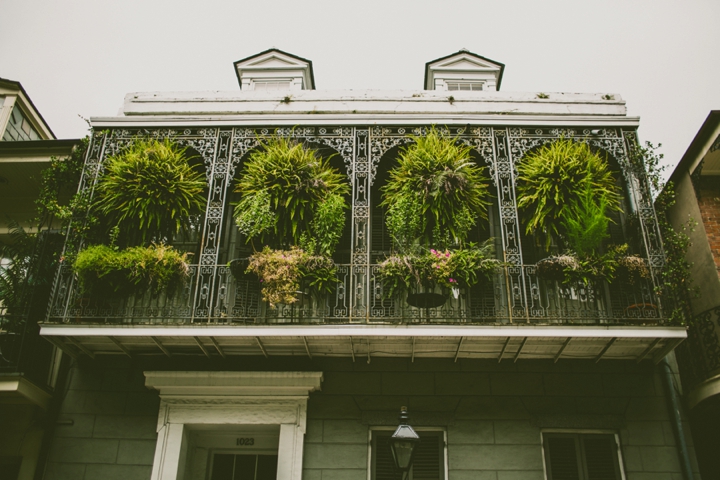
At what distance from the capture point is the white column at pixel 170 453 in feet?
25.8

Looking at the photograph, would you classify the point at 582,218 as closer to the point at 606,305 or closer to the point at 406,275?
the point at 606,305

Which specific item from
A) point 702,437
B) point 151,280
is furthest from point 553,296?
point 151,280

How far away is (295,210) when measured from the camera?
29.0ft

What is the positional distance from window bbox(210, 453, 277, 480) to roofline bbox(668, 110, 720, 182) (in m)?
8.29

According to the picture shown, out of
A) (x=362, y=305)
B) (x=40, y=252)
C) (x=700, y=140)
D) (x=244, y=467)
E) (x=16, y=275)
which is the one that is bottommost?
(x=244, y=467)

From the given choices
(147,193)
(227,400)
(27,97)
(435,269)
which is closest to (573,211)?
(435,269)

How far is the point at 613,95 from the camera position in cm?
→ 1045

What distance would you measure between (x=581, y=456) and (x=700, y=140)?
17.7ft

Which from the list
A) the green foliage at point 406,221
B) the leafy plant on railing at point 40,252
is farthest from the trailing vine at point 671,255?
the leafy plant on railing at point 40,252

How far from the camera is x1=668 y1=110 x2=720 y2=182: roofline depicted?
8.95 m

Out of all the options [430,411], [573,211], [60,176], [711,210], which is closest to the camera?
[430,411]

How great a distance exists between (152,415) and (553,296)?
6.19 meters

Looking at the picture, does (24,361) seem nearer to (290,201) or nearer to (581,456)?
(290,201)

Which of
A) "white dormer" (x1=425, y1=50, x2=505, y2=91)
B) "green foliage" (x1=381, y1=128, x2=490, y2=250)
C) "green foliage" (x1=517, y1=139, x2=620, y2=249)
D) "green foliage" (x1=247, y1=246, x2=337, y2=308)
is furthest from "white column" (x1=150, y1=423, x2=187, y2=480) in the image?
"white dormer" (x1=425, y1=50, x2=505, y2=91)
